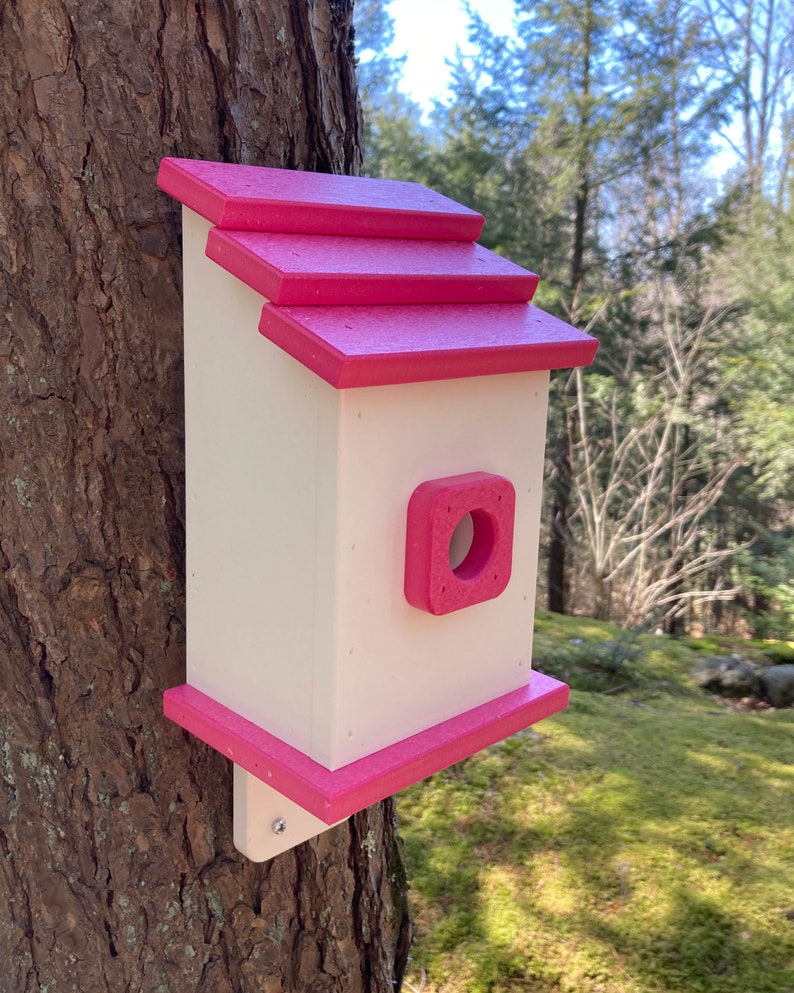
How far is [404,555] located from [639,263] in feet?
22.9

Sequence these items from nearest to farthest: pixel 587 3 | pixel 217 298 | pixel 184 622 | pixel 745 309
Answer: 1. pixel 217 298
2. pixel 184 622
3. pixel 587 3
4. pixel 745 309

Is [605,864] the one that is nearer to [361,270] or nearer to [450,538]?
[450,538]

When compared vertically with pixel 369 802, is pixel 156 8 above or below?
above

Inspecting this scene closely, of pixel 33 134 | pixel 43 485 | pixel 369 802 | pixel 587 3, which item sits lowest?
pixel 369 802

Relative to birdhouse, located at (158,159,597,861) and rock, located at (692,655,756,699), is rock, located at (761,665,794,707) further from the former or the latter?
birdhouse, located at (158,159,597,861)

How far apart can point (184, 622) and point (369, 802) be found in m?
0.33

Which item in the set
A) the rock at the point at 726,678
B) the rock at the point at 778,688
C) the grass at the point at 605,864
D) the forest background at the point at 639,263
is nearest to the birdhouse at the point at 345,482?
the grass at the point at 605,864

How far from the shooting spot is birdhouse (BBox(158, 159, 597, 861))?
831 millimetres

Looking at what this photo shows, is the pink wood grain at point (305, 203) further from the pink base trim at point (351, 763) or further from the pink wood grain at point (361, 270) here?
the pink base trim at point (351, 763)

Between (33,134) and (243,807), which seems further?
(243,807)

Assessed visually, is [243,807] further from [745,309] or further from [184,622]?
[745,309]

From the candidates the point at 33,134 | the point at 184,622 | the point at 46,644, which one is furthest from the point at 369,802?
the point at 33,134

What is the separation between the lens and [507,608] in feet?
3.49

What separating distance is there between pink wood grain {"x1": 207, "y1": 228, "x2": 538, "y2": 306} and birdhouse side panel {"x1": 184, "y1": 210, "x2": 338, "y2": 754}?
6cm
